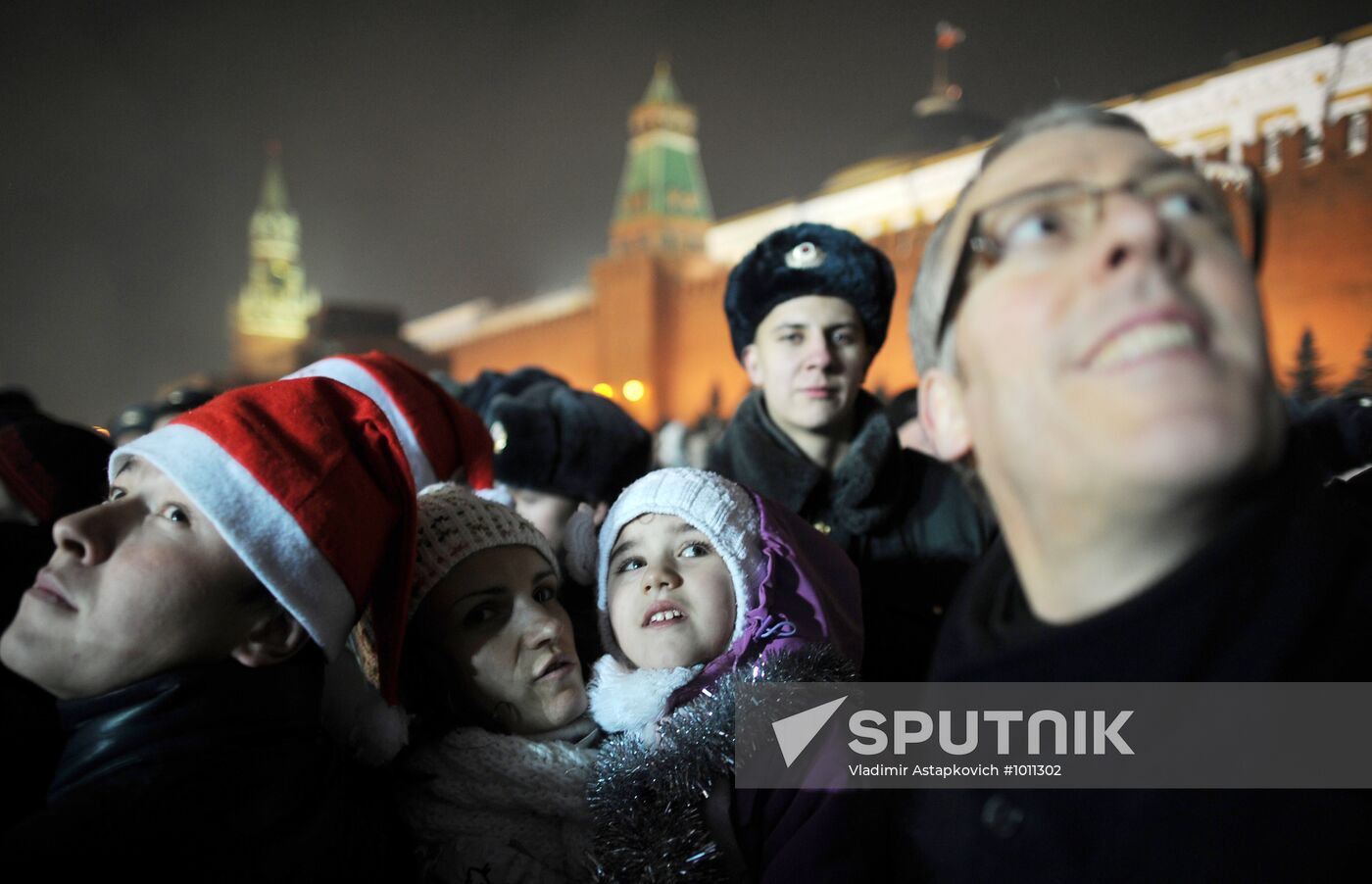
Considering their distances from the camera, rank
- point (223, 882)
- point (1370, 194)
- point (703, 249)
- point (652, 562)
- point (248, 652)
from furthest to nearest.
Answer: point (703, 249) < point (1370, 194) < point (652, 562) < point (248, 652) < point (223, 882)

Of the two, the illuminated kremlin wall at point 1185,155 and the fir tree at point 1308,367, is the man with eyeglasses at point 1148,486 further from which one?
the fir tree at point 1308,367

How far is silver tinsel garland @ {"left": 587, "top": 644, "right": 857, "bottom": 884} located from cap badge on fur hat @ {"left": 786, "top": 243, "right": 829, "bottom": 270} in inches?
36.1

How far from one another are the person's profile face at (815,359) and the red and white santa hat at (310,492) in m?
0.85

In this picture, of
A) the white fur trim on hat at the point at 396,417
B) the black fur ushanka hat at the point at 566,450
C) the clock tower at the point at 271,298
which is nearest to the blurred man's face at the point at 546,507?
the black fur ushanka hat at the point at 566,450

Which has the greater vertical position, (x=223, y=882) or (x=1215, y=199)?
(x=1215, y=199)

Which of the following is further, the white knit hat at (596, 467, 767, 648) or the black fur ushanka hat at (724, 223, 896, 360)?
the black fur ushanka hat at (724, 223, 896, 360)

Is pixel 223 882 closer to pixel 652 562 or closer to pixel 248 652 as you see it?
pixel 248 652

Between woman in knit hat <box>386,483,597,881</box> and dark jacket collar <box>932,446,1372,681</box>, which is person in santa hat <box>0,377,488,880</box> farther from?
dark jacket collar <box>932,446,1372,681</box>

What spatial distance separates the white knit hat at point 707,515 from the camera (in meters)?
1.21

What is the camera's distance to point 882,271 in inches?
68.9

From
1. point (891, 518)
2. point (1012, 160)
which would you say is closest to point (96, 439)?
point (891, 518)

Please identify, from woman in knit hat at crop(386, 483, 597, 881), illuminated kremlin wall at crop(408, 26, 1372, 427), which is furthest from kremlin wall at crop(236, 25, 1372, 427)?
woman in knit hat at crop(386, 483, 597, 881)

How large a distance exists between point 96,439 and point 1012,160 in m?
1.78

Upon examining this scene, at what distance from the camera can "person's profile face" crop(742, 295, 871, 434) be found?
1704 millimetres
